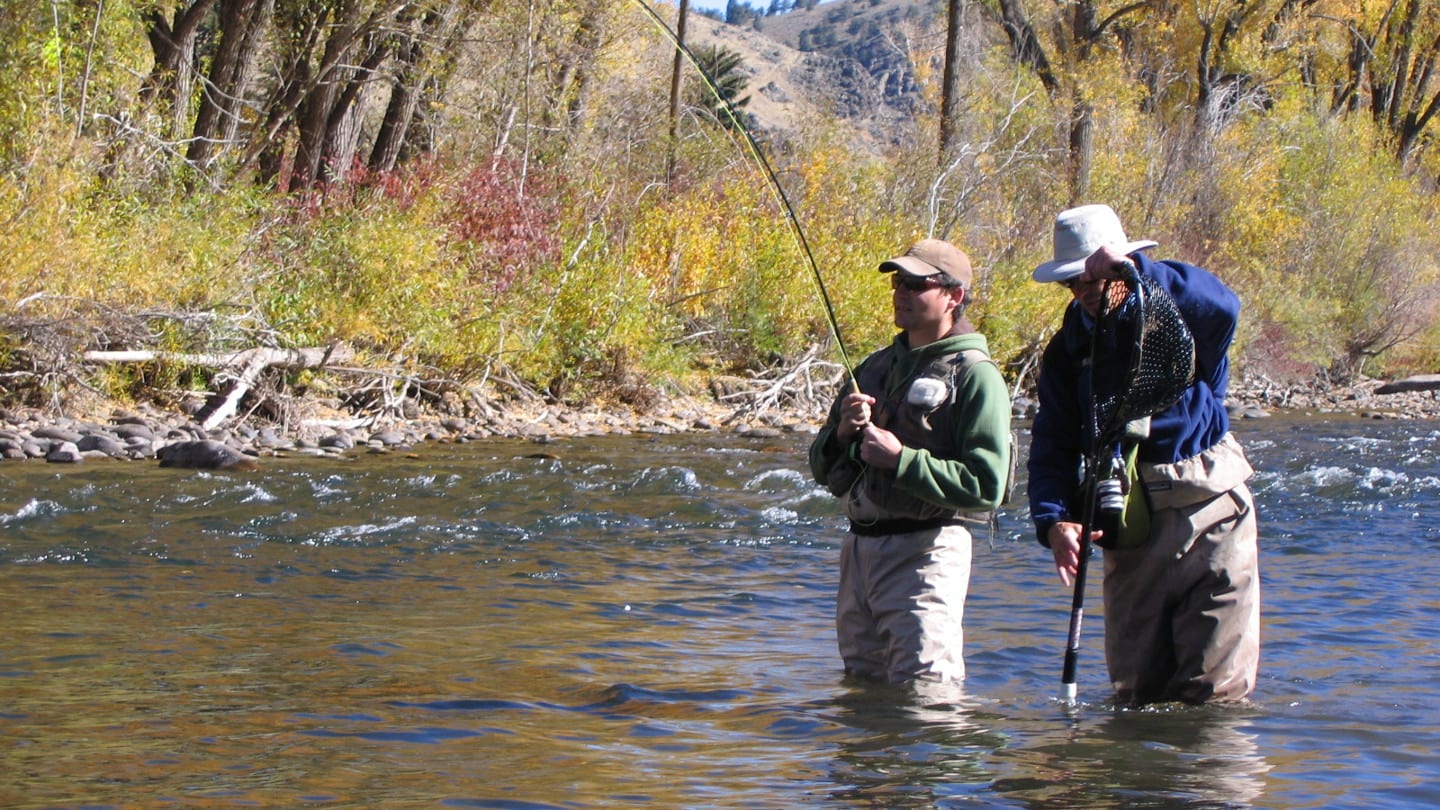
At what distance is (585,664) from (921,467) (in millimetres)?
1948

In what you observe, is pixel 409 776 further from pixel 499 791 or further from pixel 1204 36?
pixel 1204 36

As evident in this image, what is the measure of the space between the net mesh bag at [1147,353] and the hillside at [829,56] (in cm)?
10667

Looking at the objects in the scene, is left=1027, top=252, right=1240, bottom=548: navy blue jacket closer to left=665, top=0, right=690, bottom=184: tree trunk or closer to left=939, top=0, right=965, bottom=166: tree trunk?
left=665, top=0, right=690, bottom=184: tree trunk

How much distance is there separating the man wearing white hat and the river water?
225 millimetres

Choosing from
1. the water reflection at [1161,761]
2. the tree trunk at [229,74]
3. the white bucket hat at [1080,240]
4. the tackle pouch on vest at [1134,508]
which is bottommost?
the water reflection at [1161,761]

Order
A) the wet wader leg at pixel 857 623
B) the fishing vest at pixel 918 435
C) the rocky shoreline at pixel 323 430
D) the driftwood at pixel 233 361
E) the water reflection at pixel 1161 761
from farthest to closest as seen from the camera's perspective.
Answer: the driftwood at pixel 233 361 < the rocky shoreline at pixel 323 430 < the wet wader leg at pixel 857 623 < the fishing vest at pixel 918 435 < the water reflection at pixel 1161 761

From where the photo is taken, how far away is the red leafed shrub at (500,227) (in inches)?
635

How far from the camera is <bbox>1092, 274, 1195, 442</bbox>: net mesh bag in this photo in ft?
13.0

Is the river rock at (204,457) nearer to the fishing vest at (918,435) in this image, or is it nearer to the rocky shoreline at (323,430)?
the rocky shoreline at (323,430)

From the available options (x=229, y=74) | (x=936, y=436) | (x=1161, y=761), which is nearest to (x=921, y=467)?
(x=936, y=436)

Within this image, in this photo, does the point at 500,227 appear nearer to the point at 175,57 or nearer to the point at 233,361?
the point at 175,57

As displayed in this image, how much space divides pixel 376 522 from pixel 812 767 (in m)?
5.60

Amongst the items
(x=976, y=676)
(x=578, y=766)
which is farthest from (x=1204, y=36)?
(x=578, y=766)

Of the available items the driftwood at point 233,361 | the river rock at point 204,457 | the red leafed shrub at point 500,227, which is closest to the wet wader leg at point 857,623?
the river rock at point 204,457
